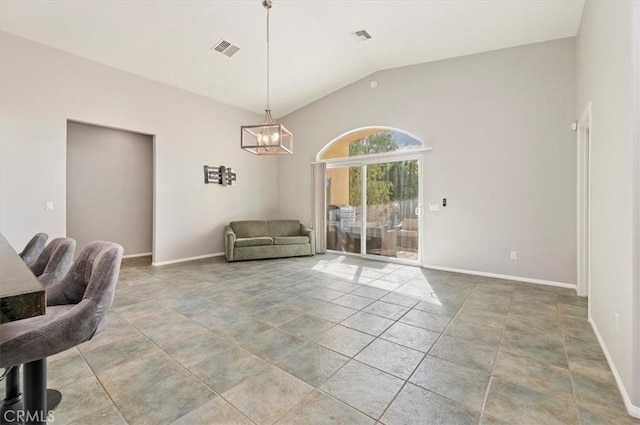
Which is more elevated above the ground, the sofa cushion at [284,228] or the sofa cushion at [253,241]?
the sofa cushion at [284,228]

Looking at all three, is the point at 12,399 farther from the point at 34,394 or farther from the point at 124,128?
the point at 124,128

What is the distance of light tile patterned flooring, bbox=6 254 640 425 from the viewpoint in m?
1.75

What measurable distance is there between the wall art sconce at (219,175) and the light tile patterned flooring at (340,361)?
9.95ft

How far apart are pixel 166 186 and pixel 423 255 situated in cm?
538

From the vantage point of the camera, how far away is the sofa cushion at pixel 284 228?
702 centimetres

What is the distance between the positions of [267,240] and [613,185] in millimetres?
5474

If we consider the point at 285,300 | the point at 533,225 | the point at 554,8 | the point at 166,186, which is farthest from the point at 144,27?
the point at 533,225

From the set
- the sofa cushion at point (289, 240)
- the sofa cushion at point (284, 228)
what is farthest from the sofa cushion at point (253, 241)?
the sofa cushion at point (284, 228)

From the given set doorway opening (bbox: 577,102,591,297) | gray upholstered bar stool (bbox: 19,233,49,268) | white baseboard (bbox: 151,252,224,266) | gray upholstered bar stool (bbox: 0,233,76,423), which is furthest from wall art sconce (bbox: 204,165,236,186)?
doorway opening (bbox: 577,102,591,297)

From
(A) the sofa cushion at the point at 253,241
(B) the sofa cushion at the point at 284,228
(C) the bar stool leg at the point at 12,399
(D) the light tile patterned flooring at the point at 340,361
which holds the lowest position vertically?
(D) the light tile patterned flooring at the point at 340,361

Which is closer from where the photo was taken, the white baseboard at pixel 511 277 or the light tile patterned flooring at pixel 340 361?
the light tile patterned flooring at pixel 340 361

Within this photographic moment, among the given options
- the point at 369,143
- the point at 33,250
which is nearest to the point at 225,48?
the point at 369,143

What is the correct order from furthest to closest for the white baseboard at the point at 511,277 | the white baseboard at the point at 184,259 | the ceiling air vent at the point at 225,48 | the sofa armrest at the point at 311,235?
the sofa armrest at the point at 311,235 → the white baseboard at the point at 184,259 → the ceiling air vent at the point at 225,48 → the white baseboard at the point at 511,277

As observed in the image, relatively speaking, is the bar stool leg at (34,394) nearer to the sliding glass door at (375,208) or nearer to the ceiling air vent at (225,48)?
the ceiling air vent at (225,48)
